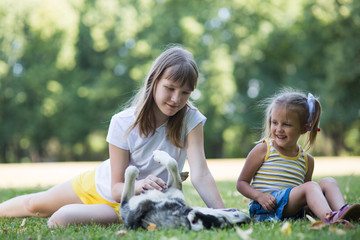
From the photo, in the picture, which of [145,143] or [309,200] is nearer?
[309,200]

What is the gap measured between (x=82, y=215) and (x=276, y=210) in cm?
169

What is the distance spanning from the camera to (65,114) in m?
28.1

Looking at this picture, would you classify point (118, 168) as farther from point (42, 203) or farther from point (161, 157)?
point (42, 203)

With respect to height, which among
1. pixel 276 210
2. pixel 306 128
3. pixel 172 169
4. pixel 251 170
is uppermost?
pixel 306 128

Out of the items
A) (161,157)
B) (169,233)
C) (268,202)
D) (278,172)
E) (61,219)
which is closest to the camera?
(169,233)

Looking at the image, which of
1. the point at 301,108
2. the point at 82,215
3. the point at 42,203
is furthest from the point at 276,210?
the point at 42,203

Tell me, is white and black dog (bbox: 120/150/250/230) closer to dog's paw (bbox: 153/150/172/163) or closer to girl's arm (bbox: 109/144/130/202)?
dog's paw (bbox: 153/150/172/163)

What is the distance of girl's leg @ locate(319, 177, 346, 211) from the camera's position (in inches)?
132

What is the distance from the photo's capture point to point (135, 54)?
26484 mm

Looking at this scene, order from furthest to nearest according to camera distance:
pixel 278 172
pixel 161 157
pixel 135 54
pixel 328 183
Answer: pixel 135 54 < pixel 278 172 < pixel 328 183 < pixel 161 157

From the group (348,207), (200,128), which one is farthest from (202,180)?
(348,207)

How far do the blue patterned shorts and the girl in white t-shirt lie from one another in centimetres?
49

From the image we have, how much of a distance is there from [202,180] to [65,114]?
1018 inches

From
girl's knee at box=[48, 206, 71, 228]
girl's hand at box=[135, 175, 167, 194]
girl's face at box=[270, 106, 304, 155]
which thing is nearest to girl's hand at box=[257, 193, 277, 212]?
girl's face at box=[270, 106, 304, 155]
